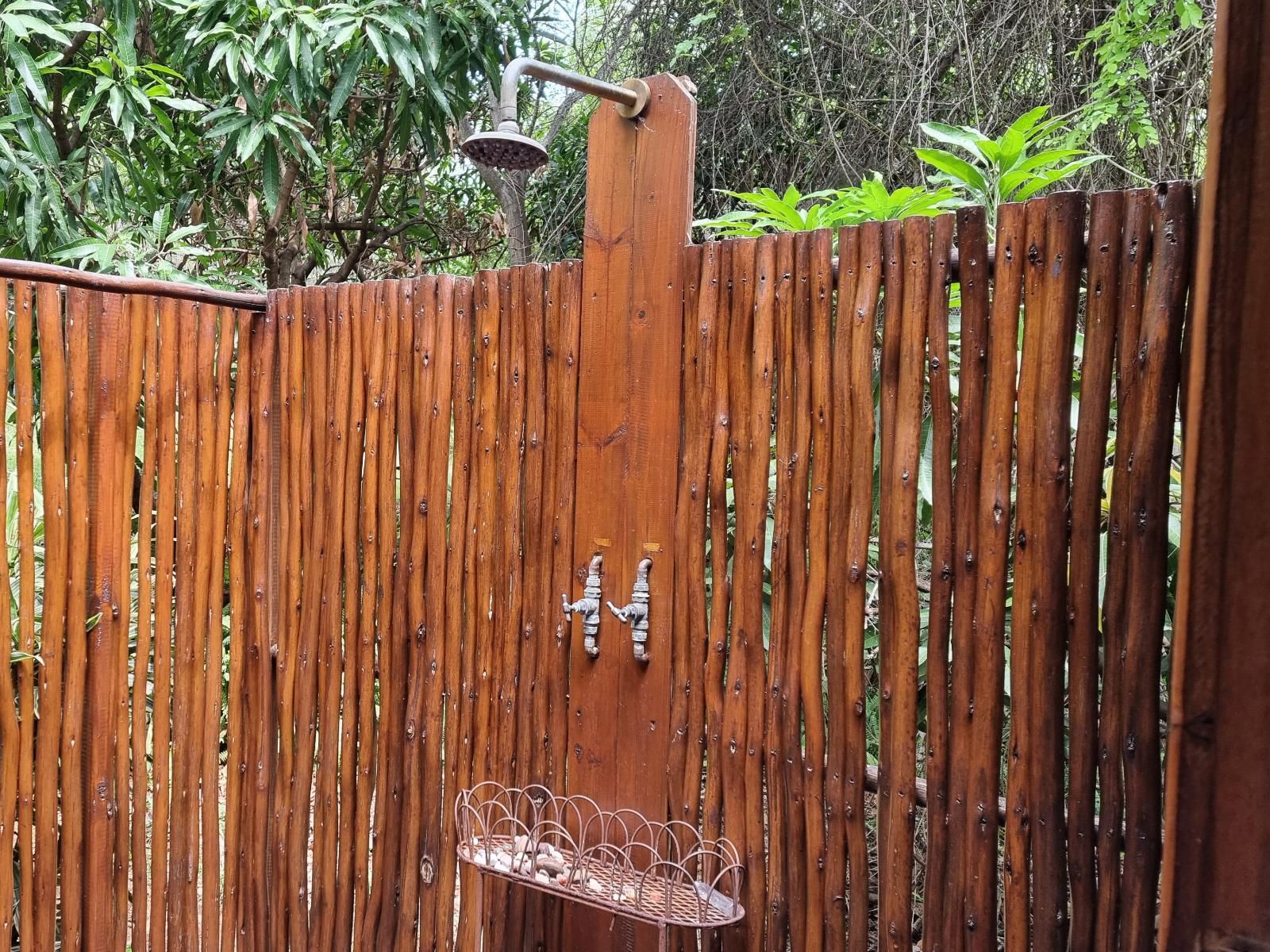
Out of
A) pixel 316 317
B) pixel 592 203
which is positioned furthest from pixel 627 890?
pixel 316 317

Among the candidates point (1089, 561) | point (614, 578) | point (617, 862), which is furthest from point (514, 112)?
point (617, 862)

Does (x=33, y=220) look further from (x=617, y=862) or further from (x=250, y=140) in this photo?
(x=617, y=862)

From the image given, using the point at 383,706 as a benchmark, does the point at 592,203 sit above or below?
above

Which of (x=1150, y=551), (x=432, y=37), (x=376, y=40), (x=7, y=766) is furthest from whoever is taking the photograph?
(x=432, y=37)

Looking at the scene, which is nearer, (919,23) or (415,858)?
(415,858)

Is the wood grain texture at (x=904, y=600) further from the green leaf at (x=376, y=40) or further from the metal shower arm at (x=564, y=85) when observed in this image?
the green leaf at (x=376, y=40)

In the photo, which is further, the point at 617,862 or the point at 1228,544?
the point at 617,862

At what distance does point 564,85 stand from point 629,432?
27.6 inches

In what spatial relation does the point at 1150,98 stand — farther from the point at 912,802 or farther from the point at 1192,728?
the point at 1192,728

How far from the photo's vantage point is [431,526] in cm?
220

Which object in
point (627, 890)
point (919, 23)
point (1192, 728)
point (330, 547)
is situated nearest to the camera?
point (1192, 728)

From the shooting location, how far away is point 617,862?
1834 mm

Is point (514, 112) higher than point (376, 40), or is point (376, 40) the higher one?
point (376, 40)

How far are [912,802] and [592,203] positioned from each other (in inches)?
53.7
